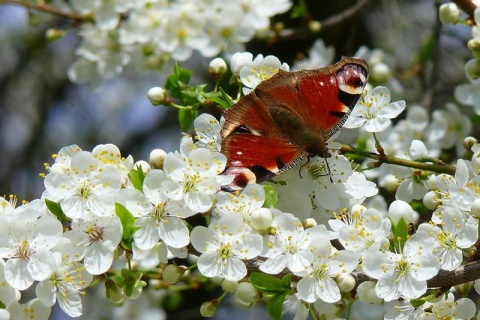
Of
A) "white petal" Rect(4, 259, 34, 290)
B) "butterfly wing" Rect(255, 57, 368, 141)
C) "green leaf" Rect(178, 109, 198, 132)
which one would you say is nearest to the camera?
"white petal" Rect(4, 259, 34, 290)

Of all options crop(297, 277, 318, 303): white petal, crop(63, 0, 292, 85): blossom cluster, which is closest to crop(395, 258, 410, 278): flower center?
crop(297, 277, 318, 303): white petal

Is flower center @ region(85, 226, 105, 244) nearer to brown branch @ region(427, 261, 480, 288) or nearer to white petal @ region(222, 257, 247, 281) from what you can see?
white petal @ region(222, 257, 247, 281)

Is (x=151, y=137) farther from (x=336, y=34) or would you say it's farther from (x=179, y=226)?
(x=179, y=226)

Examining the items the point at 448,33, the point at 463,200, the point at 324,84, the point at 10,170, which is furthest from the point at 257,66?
the point at 10,170

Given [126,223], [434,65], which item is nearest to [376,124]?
[126,223]

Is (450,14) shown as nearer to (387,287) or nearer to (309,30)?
(309,30)

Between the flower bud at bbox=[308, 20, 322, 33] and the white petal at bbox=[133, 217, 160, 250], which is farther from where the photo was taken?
the flower bud at bbox=[308, 20, 322, 33]
